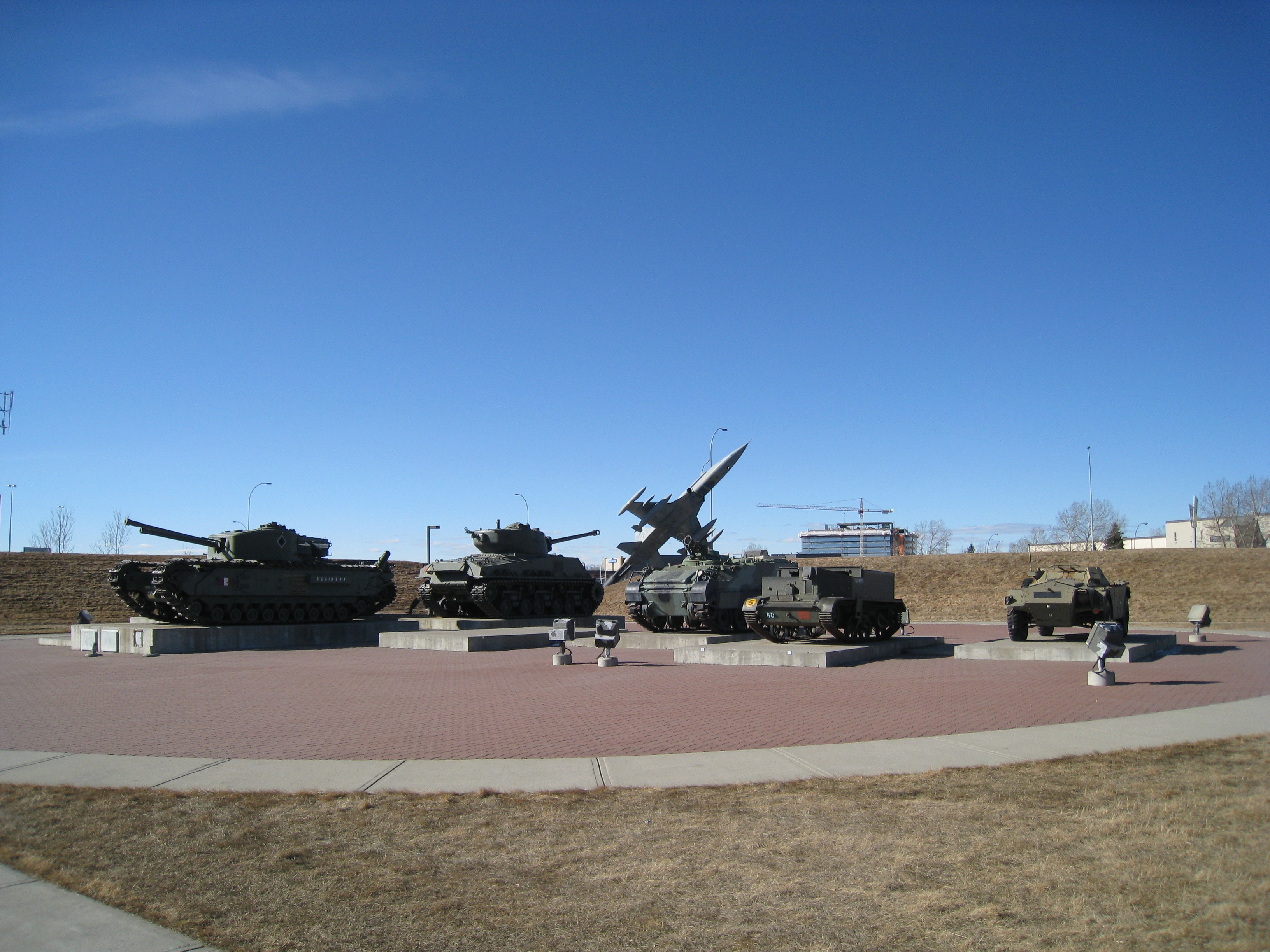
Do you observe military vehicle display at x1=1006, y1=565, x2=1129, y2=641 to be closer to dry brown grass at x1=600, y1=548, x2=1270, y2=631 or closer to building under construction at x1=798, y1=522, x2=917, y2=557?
dry brown grass at x1=600, y1=548, x2=1270, y2=631

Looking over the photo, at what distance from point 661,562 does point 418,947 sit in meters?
33.6

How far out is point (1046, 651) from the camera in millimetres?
19469

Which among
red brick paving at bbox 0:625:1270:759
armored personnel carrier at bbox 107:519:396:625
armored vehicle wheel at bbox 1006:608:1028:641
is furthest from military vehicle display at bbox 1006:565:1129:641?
armored personnel carrier at bbox 107:519:396:625

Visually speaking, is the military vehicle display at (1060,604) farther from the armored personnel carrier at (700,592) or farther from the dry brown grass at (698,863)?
the dry brown grass at (698,863)

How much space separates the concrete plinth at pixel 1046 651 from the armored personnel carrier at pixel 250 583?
20.1m

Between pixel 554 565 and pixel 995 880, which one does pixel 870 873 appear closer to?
pixel 995 880

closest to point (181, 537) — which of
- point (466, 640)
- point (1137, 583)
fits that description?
point (466, 640)

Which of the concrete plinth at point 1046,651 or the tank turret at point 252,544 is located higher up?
the tank turret at point 252,544

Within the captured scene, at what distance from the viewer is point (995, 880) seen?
5.38m

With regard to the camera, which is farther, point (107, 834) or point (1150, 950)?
A: point (107, 834)

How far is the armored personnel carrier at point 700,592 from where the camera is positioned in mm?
26641

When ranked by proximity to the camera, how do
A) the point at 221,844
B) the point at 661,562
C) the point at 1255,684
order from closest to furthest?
the point at 221,844 → the point at 1255,684 → the point at 661,562

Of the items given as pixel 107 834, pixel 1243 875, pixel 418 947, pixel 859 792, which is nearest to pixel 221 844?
pixel 107 834

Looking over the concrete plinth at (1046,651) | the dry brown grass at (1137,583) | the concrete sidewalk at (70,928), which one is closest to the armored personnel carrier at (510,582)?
the dry brown grass at (1137,583)
